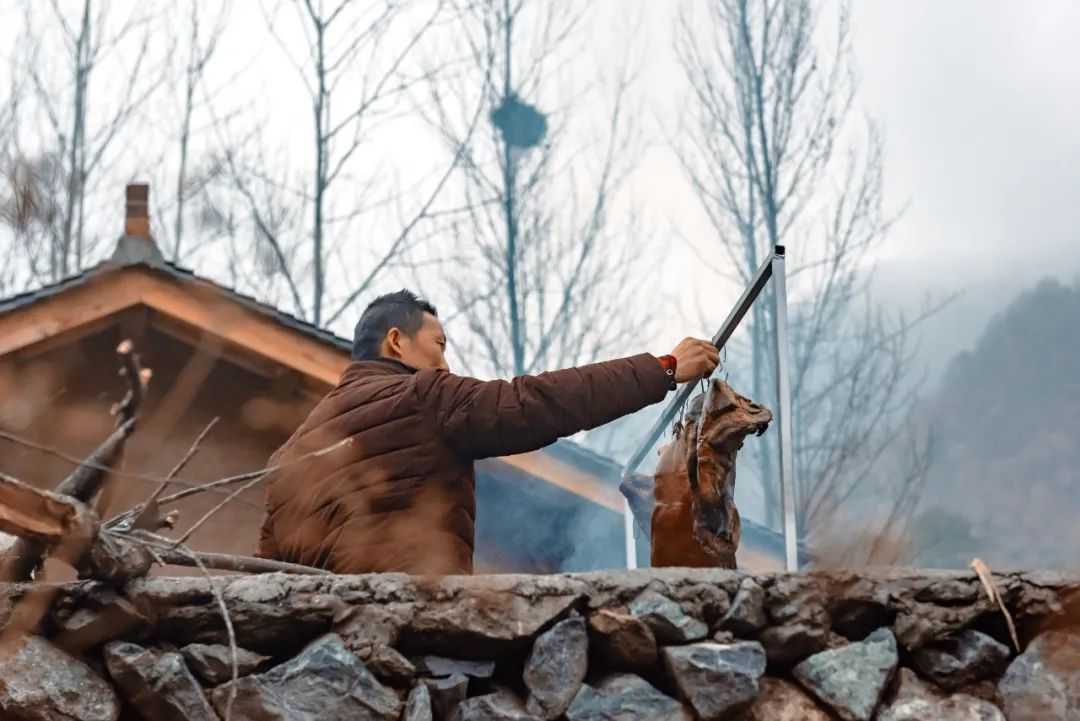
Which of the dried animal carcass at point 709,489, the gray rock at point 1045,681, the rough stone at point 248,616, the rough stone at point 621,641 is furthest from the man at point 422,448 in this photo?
the gray rock at point 1045,681

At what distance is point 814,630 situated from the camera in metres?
3.65

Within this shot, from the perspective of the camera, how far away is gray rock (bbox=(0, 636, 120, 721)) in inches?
127

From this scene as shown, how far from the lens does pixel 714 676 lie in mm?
3529

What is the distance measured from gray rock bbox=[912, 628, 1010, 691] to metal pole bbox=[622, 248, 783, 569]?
1.31 m

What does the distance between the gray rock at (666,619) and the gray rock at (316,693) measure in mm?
624

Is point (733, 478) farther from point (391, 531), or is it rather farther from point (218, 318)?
point (218, 318)

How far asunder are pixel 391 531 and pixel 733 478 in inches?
40.2

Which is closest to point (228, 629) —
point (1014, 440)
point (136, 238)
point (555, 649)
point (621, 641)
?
point (555, 649)

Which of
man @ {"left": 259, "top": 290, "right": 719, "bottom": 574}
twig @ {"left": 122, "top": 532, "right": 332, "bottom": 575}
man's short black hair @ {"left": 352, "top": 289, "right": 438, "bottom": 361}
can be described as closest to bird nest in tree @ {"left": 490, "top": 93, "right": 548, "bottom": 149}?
man's short black hair @ {"left": 352, "top": 289, "right": 438, "bottom": 361}

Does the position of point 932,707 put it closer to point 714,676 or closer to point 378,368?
point 714,676

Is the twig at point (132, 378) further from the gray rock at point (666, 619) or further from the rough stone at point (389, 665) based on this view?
the gray rock at point (666, 619)

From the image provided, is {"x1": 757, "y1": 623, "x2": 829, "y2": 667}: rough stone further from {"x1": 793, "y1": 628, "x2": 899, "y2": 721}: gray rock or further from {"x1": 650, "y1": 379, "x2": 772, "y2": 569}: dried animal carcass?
{"x1": 650, "y1": 379, "x2": 772, "y2": 569}: dried animal carcass

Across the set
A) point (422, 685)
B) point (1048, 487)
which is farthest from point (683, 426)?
point (1048, 487)

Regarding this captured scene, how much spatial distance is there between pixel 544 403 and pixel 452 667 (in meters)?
0.85
